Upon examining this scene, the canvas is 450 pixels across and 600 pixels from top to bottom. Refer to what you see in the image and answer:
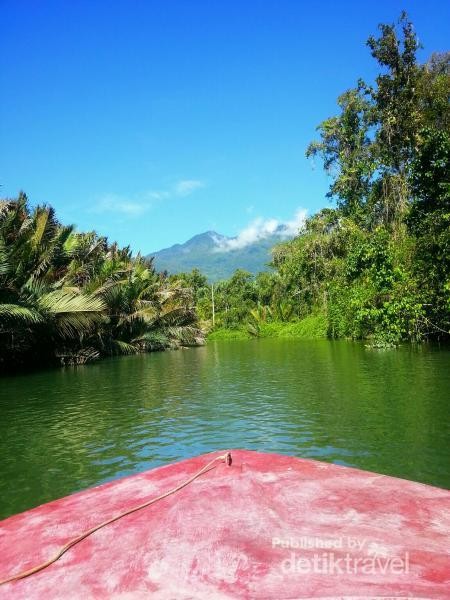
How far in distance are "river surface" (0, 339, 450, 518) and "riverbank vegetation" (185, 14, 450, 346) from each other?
4779mm

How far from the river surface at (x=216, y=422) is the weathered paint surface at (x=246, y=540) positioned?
2373mm

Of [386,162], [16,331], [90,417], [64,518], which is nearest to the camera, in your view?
[64,518]

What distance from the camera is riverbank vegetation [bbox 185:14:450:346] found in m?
17.0

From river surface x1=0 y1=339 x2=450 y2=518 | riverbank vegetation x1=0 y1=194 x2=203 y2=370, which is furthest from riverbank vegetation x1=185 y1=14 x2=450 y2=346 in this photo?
riverbank vegetation x1=0 y1=194 x2=203 y2=370

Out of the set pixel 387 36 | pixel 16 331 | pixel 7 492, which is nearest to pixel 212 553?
pixel 7 492

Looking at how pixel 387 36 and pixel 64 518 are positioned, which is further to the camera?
pixel 387 36

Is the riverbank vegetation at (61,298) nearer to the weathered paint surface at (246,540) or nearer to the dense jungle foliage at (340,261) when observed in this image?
Result: the dense jungle foliage at (340,261)

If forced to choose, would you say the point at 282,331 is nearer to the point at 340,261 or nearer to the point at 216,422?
the point at 340,261

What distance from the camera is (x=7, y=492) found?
514 cm

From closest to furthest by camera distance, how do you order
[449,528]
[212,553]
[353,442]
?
1. [212,553]
2. [449,528]
3. [353,442]

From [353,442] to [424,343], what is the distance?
50.1 ft

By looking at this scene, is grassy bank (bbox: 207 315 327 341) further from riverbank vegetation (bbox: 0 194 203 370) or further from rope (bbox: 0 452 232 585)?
rope (bbox: 0 452 232 585)

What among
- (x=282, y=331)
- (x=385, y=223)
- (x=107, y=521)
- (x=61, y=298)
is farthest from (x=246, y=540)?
(x=282, y=331)

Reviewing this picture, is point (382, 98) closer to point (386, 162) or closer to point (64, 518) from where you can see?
point (386, 162)
